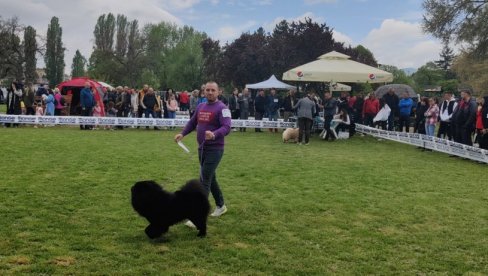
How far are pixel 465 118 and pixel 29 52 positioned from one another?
48.5m

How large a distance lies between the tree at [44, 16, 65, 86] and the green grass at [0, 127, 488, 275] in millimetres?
67890

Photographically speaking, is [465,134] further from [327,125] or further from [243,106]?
[243,106]

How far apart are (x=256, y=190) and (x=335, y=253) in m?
3.20

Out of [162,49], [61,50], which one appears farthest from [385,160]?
[61,50]

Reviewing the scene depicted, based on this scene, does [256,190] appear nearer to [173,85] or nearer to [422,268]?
[422,268]

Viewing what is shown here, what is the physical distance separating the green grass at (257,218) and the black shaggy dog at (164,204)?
253 mm

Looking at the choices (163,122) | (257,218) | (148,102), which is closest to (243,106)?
(163,122)

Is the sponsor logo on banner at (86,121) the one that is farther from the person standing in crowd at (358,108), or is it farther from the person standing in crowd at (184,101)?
the person standing in crowd at (358,108)

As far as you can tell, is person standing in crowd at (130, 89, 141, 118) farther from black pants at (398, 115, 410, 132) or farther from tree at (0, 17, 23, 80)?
tree at (0, 17, 23, 80)

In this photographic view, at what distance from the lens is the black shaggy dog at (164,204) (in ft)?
16.8

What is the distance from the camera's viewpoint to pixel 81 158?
35.8 feet

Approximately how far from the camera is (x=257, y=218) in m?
6.38

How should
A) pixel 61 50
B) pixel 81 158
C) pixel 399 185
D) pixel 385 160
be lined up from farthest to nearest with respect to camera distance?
pixel 61 50 < pixel 385 160 < pixel 81 158 < pixel 399 185

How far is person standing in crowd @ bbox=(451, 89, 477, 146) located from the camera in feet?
42.9
